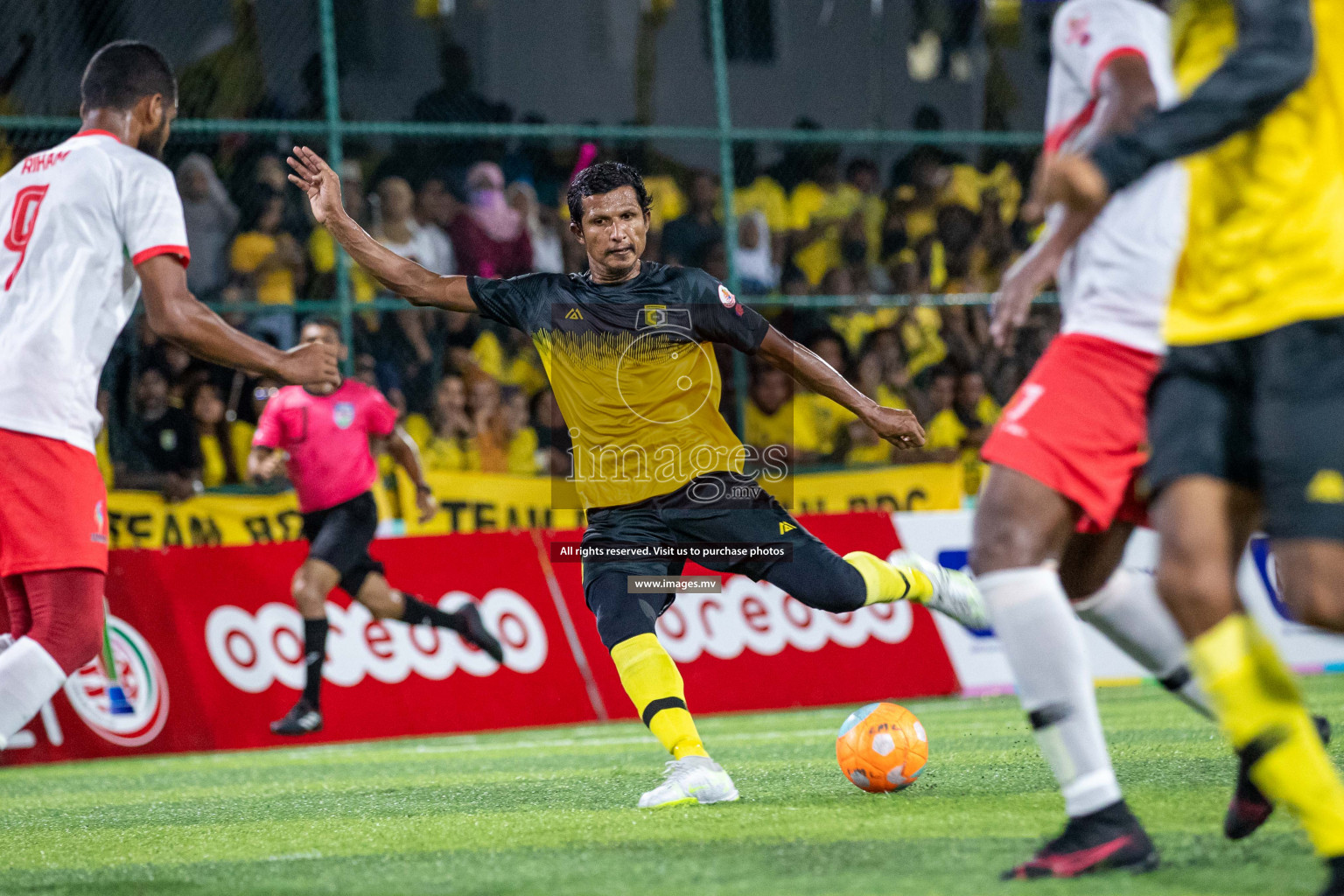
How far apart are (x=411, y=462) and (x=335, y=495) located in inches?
27.2

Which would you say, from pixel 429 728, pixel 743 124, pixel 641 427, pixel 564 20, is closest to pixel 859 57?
pixel 743 124

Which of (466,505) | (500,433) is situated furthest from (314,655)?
(500,433)

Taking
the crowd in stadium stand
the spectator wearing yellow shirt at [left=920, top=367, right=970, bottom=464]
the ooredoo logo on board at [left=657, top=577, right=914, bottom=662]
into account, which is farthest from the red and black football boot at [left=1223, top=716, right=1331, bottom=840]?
the spectator wearing yellow shirt at [left=920, top=367, right=970, bottom=464]

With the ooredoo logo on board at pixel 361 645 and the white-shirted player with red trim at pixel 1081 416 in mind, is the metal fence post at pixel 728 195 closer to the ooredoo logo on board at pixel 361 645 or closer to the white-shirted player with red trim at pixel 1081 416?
the ooredoo logo on board at pixel 361 645

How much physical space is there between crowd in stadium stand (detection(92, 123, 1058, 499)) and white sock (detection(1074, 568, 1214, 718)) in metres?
7.71

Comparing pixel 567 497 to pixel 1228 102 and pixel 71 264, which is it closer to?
pixel 71 264

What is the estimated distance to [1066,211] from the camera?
3.55 m

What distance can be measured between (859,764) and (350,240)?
2.70 meters

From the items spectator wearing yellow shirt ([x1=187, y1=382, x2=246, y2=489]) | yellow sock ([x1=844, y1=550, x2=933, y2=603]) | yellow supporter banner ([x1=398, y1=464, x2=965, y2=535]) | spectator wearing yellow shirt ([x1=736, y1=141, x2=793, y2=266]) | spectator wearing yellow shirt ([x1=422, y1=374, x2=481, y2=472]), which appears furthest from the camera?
spectator wearing yellow shirt ([x1=736, y1=141, x2=793, y2=266])

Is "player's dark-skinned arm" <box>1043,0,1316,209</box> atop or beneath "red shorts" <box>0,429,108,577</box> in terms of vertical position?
atop

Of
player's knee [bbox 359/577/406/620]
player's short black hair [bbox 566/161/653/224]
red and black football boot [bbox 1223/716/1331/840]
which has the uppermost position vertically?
player's short black hair [bbox 566/161/653/224]

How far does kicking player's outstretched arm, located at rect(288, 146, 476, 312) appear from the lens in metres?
5.71

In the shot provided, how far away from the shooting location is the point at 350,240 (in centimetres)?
579

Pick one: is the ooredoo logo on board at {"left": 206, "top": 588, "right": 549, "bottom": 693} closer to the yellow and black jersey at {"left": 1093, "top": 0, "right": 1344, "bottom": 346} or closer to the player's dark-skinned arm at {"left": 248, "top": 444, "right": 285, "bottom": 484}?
the player's dark-skinned arm at {"left": 248, "top": 444, "right": 285, "bottom": 484}
